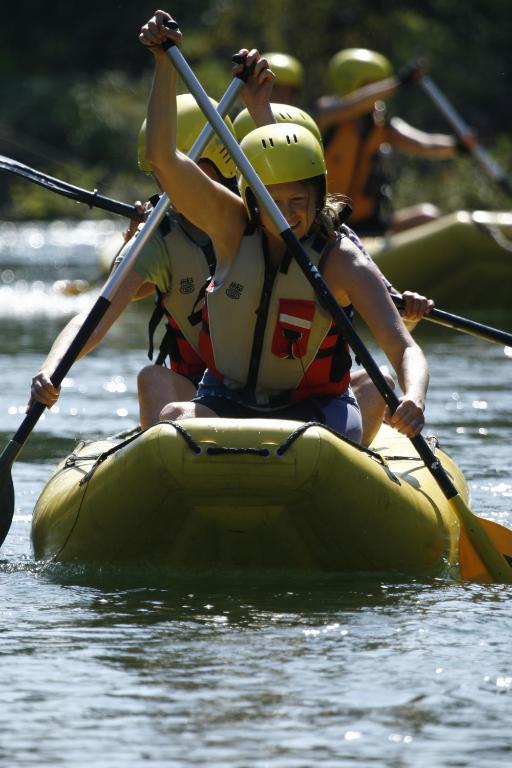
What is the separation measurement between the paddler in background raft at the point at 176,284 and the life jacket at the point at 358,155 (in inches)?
269

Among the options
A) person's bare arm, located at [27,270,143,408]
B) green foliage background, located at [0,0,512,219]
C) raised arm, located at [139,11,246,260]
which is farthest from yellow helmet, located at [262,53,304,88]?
green foliage background, located at [0,0,512,219]

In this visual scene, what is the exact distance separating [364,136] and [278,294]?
7.77 meters

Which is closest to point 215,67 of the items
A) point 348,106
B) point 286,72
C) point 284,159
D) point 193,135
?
point 348,106

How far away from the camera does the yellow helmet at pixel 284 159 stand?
5082mm

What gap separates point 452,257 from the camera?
42.4 feet

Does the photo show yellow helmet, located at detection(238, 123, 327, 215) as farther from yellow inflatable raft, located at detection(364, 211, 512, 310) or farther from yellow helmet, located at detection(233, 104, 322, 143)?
yellow inflatable raft, located at detection(364, 211, 512, 310)

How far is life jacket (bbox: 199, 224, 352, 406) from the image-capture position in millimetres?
5137

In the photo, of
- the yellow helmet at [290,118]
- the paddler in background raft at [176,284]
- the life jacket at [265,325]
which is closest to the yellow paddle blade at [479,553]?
the life jacket at [265,325]

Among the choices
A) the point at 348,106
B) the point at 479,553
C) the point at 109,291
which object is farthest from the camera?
the point at 348,106

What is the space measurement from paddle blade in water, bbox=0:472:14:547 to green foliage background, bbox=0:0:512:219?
1713 centimetres

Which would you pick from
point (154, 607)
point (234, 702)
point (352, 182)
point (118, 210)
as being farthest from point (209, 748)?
point (352, 182)

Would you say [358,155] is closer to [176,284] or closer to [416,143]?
[416,143]

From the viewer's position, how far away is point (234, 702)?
3.84 metres

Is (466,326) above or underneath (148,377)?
above
